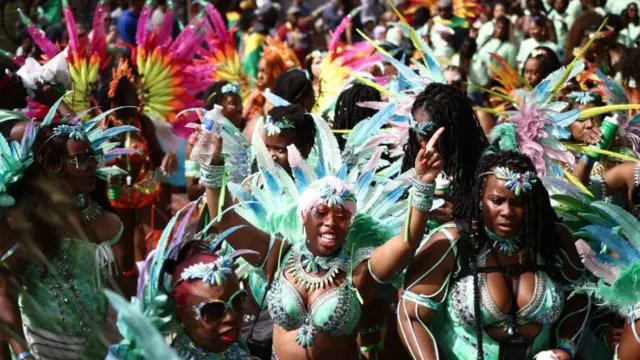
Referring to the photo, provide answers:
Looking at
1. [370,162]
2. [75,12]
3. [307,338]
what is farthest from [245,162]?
[75,12]

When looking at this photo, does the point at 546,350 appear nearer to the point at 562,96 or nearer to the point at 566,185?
the point at 566,185

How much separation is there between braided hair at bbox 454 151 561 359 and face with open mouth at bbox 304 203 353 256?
19.9 inches

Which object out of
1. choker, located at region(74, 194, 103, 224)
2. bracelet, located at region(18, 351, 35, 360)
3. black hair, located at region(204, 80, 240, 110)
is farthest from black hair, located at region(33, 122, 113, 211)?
black hair, located at region(204, 80, 240, 110)

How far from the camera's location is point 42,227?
4867 mm

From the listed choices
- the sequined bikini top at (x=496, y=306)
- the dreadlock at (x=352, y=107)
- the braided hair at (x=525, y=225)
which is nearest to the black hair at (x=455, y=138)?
the braided hair at (x=525, y=225)

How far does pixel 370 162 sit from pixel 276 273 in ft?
2.16

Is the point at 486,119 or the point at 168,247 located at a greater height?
the point at 168,247

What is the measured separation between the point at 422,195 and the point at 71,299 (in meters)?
1.50

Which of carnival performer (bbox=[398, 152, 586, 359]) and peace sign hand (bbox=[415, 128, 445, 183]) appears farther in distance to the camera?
carnival performer (bbox=[398, 152, 586, 359])

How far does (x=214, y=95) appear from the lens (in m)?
8.74

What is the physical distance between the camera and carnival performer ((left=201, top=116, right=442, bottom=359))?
4.88 meters

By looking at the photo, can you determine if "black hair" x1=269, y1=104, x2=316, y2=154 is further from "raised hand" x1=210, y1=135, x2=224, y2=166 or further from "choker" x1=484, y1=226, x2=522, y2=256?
"choker" x1=484, y1=226, x2=522, y2=256

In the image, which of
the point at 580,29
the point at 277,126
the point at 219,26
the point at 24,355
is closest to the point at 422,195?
the point at 277,126

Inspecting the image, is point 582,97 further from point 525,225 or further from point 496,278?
point 496,278
